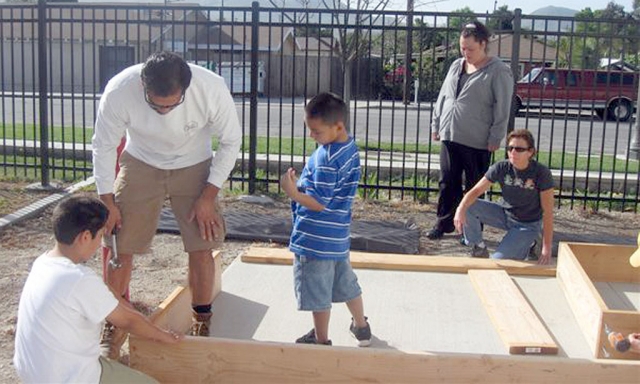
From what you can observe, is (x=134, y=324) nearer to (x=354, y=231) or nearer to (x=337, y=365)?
(x=337, y=365)

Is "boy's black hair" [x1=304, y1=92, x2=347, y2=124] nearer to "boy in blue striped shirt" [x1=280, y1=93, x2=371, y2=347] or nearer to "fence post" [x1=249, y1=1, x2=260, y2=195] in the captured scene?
"boy in blue striped shirt" [x1=280, y1=93, x2=371, y2=347]

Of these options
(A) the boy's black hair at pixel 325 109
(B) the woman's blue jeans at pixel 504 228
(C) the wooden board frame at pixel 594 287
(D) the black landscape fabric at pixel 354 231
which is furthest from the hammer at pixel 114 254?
(B) the woman's blue jeans at pixel 504 228

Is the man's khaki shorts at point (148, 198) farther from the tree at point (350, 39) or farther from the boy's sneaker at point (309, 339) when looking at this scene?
the tree at point (350, 39)

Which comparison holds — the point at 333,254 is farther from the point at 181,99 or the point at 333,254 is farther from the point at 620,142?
the point at 620,142

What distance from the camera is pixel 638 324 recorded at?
4.06 meters

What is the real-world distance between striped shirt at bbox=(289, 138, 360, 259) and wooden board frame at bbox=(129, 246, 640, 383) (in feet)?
1.66

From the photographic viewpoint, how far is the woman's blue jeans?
607 cm

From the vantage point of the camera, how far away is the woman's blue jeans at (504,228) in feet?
19.9

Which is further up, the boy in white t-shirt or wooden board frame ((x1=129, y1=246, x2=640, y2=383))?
the boy in white t-shirt

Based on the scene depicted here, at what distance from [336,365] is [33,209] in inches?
204

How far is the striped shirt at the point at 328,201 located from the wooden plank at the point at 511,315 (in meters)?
1.02

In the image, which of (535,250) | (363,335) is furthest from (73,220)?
(535,250)

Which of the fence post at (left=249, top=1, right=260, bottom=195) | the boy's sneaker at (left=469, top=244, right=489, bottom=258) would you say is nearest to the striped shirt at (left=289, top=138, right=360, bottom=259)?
the boy's sneaker at (left=469, top=244, right=489, bottom=258)

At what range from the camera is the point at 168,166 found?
4281 millimetres
